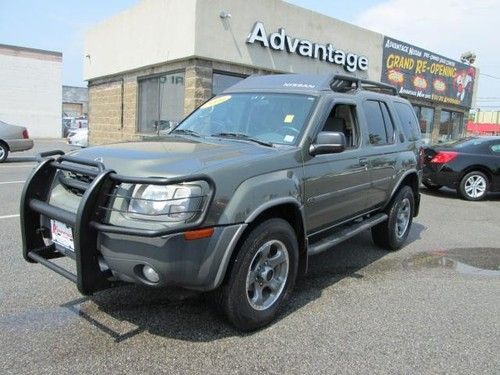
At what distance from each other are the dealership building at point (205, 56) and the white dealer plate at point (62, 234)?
11.0 meters

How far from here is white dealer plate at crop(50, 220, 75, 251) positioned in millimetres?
3449

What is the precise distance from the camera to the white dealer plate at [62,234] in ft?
11.3

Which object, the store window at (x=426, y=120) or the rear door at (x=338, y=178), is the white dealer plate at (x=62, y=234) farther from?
the store window at (x=426, y=120)

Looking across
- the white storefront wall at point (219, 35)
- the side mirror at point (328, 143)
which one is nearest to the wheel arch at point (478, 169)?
the white storefront wall at point (219, 35)

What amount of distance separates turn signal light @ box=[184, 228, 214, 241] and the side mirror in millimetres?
1388

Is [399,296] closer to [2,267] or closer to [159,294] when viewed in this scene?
[159,294]

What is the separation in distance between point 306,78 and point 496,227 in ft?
16.9

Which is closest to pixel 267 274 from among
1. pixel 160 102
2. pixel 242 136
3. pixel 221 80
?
pixel 242 136

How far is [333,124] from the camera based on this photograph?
4785 mm

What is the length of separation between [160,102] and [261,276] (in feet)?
45.1

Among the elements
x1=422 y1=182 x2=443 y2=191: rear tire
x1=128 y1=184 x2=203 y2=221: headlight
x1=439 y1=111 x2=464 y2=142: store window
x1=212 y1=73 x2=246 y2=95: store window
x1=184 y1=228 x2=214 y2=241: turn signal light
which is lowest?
x1=422 y1=182 x2=443 y2=191: rear tire

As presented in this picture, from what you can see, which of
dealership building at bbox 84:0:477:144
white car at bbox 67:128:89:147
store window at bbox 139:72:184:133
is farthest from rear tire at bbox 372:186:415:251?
white car at bbox 67:128:89:147

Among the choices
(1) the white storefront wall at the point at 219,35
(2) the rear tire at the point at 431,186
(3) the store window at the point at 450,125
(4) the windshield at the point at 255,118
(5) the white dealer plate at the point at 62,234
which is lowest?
(2) the rear tire at the point at 431,186

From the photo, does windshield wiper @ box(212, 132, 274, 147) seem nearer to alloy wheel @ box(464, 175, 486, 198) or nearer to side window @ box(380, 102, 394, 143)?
side window @ box(380, 102, 394, 143)
